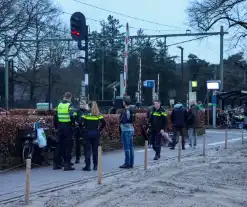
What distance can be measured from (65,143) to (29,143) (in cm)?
93

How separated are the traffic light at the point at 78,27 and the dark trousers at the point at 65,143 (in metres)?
4.58

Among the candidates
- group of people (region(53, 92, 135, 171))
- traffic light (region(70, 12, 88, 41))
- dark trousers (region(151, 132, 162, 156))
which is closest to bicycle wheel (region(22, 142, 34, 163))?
group of people (region(53, 92, 135, 171))

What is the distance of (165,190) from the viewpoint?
10.3 metres

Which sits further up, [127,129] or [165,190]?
[127,129]

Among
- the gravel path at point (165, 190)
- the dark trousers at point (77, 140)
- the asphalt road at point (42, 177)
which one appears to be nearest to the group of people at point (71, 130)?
the asphalt road at point (42, 177)

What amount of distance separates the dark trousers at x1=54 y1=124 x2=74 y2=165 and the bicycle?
0.61m

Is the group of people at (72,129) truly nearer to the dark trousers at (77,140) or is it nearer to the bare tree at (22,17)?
the dark trousers at (77,140)

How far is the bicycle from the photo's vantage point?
12.9 meters

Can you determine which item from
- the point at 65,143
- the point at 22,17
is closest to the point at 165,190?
the point at 65,143

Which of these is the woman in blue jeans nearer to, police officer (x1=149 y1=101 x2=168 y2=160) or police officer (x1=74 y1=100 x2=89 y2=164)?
police officer (x1=74 y1=100 x2=89 y2=164)

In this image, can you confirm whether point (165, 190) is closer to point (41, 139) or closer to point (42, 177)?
point (42, 177)

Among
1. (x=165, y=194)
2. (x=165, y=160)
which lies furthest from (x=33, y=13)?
(x=165, y=194)

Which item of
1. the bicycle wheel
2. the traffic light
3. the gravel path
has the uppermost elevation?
the traffic light

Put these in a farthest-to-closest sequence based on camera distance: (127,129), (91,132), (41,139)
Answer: (127,129) < (91,132) < (41,139)
